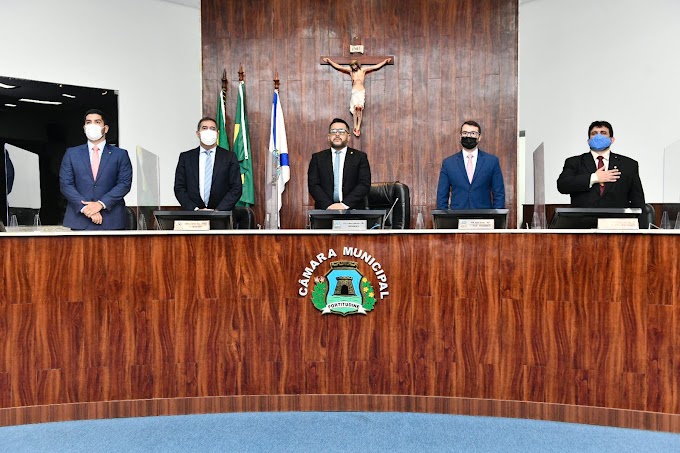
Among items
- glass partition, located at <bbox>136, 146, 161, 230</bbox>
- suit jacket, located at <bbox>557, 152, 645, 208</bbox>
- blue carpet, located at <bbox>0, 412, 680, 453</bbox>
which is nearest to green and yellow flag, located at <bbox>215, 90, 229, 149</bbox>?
glass partition, located at <bbox>136, 146, 161, 230</bbox>

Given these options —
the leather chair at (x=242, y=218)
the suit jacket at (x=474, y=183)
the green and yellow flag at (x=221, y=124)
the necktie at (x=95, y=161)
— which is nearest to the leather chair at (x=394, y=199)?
the suit jacket at (x=474, y=183)

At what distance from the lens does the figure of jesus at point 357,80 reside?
616 cm

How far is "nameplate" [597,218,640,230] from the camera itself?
3100 millimetres

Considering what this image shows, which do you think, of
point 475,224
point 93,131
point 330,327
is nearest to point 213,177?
point 93,131

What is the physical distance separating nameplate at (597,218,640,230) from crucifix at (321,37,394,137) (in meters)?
3.42

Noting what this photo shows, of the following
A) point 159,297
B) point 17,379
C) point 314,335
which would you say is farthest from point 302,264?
point 17,379

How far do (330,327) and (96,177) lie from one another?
185 centimetres

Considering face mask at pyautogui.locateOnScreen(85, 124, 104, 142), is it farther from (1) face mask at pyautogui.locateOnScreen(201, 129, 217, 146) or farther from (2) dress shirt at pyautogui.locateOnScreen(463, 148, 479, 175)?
(2) dress shirt at pyautogui.locateOnScreen(463, 148, 479, 175)

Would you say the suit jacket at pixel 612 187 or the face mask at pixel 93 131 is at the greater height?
the face mask at pixel 93 131

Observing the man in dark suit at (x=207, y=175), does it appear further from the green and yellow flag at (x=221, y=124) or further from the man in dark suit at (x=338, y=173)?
the green and yellow flag at (x=221, y=124)

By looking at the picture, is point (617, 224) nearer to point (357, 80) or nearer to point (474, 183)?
point (474, 183)

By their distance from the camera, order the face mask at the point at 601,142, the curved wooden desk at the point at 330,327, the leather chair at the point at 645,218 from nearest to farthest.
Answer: the curved wooden desk at the point at 330,327, the leather chair at the point at 645,218, the face mask at the point at 601,142

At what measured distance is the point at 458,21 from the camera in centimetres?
618

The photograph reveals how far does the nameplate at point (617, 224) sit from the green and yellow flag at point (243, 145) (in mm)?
3822
